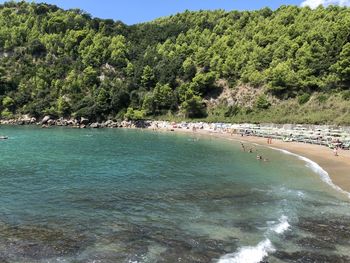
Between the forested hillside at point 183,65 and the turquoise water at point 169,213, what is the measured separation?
158 feet

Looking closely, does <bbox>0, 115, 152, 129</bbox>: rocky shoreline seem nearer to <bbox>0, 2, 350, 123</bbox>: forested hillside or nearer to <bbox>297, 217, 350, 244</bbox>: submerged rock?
<bbox>0, 2, 350, 123</bbox>: forested hillside

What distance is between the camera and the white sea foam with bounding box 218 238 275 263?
1848 cm

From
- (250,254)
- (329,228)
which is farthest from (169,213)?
(329,228)

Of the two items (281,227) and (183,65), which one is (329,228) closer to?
(281,227)

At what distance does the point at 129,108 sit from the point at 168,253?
354ft

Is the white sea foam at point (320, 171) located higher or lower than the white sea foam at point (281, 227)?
higher

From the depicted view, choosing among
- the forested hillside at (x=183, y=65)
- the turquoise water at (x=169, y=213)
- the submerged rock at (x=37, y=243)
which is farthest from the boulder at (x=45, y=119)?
the submerged rock at (x=37, y=243)

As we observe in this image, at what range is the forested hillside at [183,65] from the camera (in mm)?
103375

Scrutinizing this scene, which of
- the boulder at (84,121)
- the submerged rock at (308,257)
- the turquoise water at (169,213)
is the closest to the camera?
the submerged rock at (308,257)

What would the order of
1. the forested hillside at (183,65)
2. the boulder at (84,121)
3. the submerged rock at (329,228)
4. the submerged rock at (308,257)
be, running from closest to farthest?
1. the submerged rock at (308,257)
2. the submerged rock at (329,228)
3. the forested hillside at (183,65)
4. the boulder at (84,121)

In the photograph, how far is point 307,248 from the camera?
1991 centimetres

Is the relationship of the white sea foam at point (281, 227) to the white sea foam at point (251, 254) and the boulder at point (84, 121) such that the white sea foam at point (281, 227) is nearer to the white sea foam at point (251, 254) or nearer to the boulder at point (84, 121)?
the white sea foam at point (251, 254)

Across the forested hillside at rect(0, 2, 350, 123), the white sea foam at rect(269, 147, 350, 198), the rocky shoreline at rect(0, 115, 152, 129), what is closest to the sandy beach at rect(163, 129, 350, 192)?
the white sea foam at rect(269, 147, 350, 198)

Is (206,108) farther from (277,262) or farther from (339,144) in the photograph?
(277,262)
